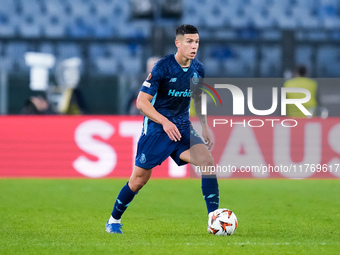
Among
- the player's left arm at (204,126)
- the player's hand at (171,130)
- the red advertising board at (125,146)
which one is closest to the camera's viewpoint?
the player's hand at (171,130)

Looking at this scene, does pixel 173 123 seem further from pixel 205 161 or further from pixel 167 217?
pixel 167 217

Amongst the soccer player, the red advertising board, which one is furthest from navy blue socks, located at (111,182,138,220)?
the red advertising board

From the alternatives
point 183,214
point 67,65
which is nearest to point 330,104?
point 67,65

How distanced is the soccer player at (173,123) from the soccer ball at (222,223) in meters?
0.16

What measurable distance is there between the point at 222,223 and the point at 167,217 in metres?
1.75

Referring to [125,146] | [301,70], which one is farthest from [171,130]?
[301,70]

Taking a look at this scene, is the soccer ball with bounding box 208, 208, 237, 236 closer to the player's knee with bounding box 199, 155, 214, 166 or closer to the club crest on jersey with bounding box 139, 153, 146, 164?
the player's knee with bounding box 199, 155, 214, 166

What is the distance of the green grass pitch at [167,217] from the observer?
19.2ft

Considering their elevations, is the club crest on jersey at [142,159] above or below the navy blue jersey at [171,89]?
below

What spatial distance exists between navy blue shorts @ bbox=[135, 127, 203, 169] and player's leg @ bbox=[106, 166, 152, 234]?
86mm

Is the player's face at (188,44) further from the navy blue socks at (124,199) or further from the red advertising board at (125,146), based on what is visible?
the red advertising board at (125,146)

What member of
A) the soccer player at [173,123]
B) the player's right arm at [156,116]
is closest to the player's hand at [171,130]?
the player's right arm at [156,116]

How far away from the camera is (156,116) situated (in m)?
6.34

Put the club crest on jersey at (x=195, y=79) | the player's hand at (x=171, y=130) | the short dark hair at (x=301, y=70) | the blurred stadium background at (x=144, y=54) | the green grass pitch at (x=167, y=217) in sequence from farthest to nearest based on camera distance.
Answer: the blurred stadium background at (x=144, y=54) → the short dark hair at (x=301, y=70) → the club crest on jersey at (x=195, y=79) → the player's hand at (x=171, y=130) → the green grass pitch at (x=167, y=217)
